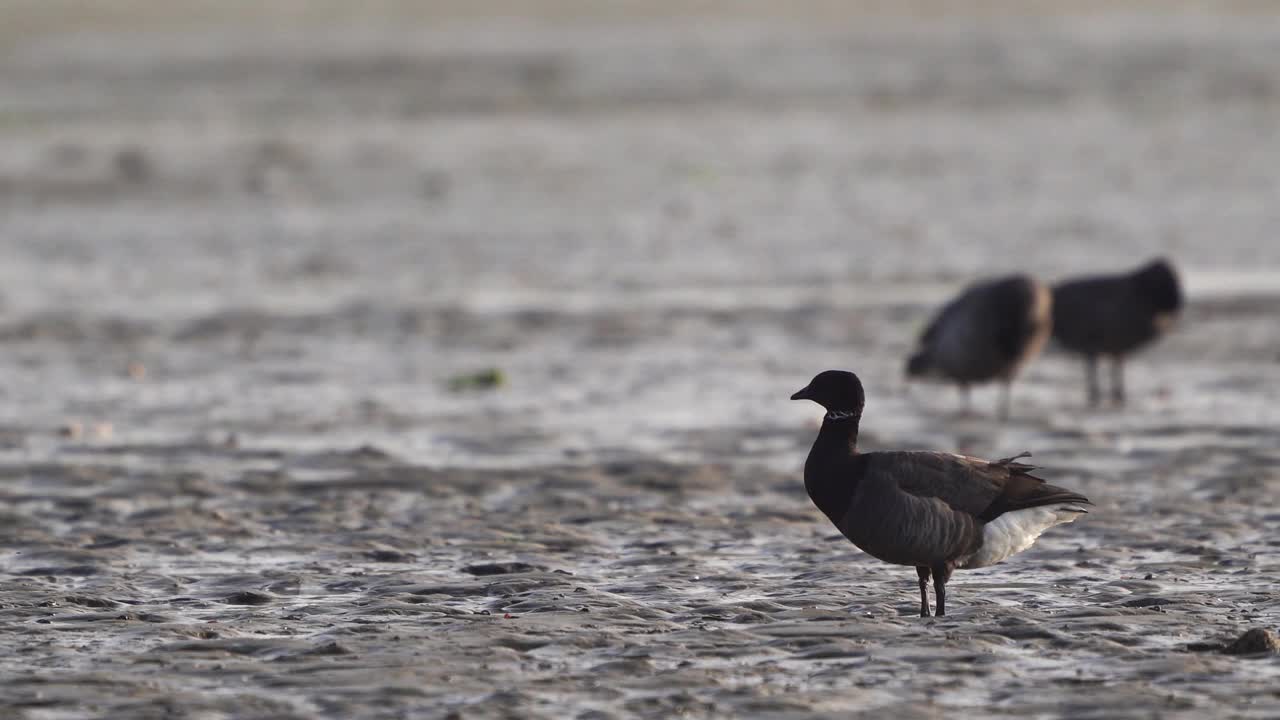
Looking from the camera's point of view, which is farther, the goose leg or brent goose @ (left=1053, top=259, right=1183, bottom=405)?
brent goose @ (left=1053, top=259, right=1183, bottom=405)

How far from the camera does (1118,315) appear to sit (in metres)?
17.8

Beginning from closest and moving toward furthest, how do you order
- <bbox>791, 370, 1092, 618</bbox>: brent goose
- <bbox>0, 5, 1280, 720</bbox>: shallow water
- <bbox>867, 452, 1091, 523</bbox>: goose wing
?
<bbox>0, 5, 1280, 720</bbox>: shallow water, <bbox>791, 370, 1092, 618</bbox>: brent goose, <bbox>867, 452, 1091, 523</bbox>: goose wing

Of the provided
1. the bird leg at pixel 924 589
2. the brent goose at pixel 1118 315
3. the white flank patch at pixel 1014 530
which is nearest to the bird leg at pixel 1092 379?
the brent goose at pixel 1118 315

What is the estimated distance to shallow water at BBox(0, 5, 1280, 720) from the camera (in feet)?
28.2

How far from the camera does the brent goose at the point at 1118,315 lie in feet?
58.3

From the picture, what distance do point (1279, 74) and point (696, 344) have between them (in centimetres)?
3213

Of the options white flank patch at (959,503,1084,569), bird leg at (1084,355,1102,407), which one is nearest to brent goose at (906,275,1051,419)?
bird leg at (1084,355,1102,407)

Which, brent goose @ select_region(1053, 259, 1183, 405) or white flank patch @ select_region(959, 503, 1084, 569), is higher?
brent goose @ select_region(1053, 259, 1183, 405)

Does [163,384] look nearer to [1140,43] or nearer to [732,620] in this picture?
[732,620]

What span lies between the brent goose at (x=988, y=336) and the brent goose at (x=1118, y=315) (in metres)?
0.64

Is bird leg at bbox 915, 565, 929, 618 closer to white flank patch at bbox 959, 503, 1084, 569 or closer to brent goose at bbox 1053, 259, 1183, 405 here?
white flank patch at bbox 959, 503, 1084, 569

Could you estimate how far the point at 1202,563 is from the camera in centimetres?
1056

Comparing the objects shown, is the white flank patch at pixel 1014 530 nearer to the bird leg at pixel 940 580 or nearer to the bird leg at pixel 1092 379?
the bird leg at pixel 940 580

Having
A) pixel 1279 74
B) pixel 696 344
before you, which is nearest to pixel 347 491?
pixel 696 344
